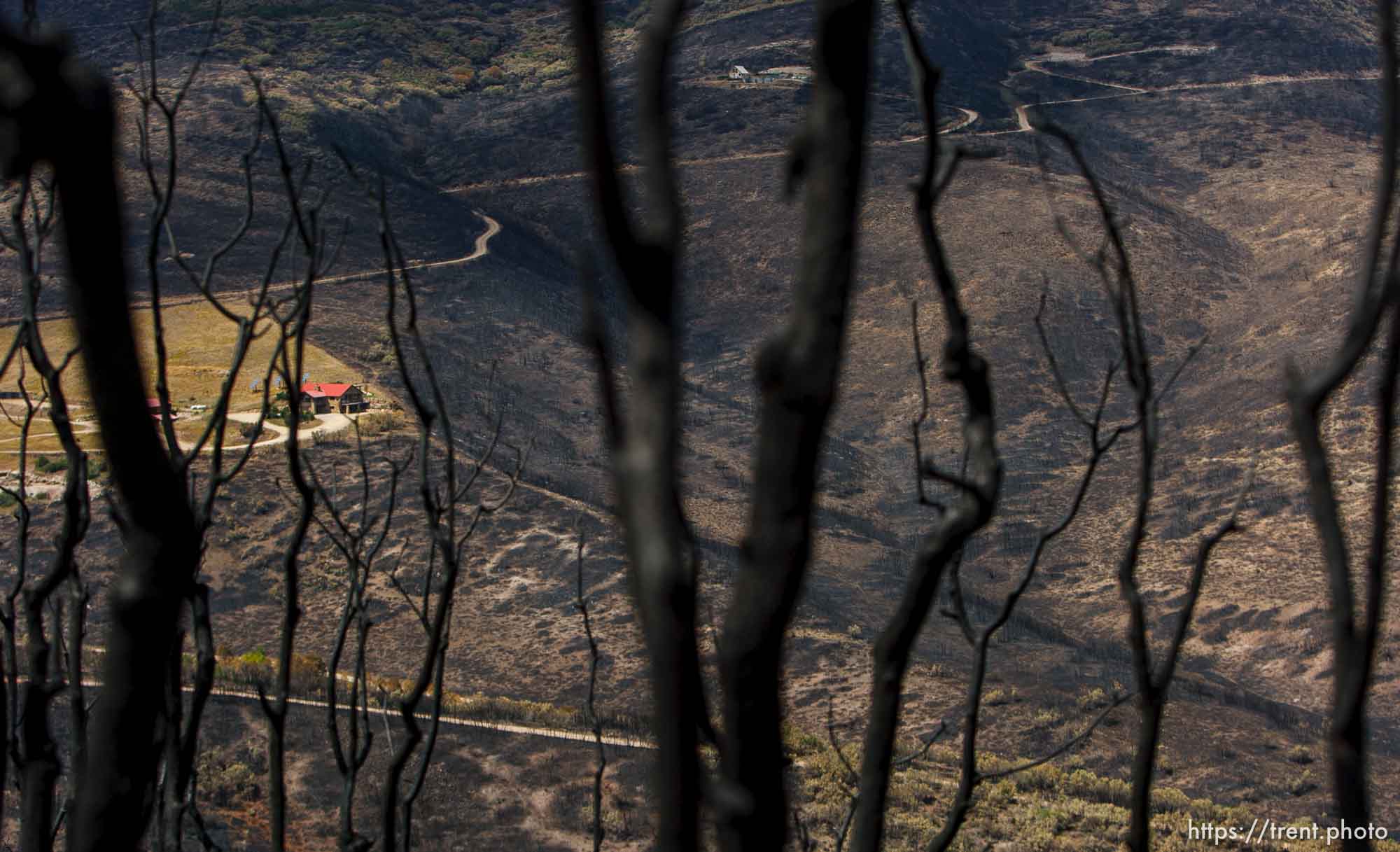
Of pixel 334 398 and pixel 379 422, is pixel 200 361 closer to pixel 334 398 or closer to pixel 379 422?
pixel 334 398

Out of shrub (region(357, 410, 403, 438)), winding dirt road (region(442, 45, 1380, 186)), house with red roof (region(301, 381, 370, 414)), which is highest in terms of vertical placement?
winding dirt road (region(442, 45, 1380, 186))

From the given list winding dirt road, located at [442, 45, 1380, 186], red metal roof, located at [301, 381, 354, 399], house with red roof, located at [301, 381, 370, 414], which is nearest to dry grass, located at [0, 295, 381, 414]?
red metal roof, located at [301, 381, 354, 399]

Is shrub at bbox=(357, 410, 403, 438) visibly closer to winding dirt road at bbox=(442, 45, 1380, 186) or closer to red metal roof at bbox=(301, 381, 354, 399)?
red metal roof at bbox=(301, 381, 354, 399)

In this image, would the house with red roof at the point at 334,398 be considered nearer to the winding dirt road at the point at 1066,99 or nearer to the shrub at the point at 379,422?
the shrub at the point at 379,422

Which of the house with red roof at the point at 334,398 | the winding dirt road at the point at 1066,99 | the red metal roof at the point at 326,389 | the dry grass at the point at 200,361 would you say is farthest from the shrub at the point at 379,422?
the winding dirt road at the point at 1066,99

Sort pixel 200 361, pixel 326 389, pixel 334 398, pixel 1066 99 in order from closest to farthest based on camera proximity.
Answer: pixel 334 398 < pixel 326 389 < pixel 200 361 < pixel 1066 99

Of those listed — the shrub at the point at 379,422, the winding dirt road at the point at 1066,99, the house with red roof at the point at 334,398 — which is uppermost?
the winding dirt road at the point at 1066,99

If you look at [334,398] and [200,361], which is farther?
[200,361]

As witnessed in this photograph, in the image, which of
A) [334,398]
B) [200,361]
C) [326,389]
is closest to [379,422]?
[334,398]
